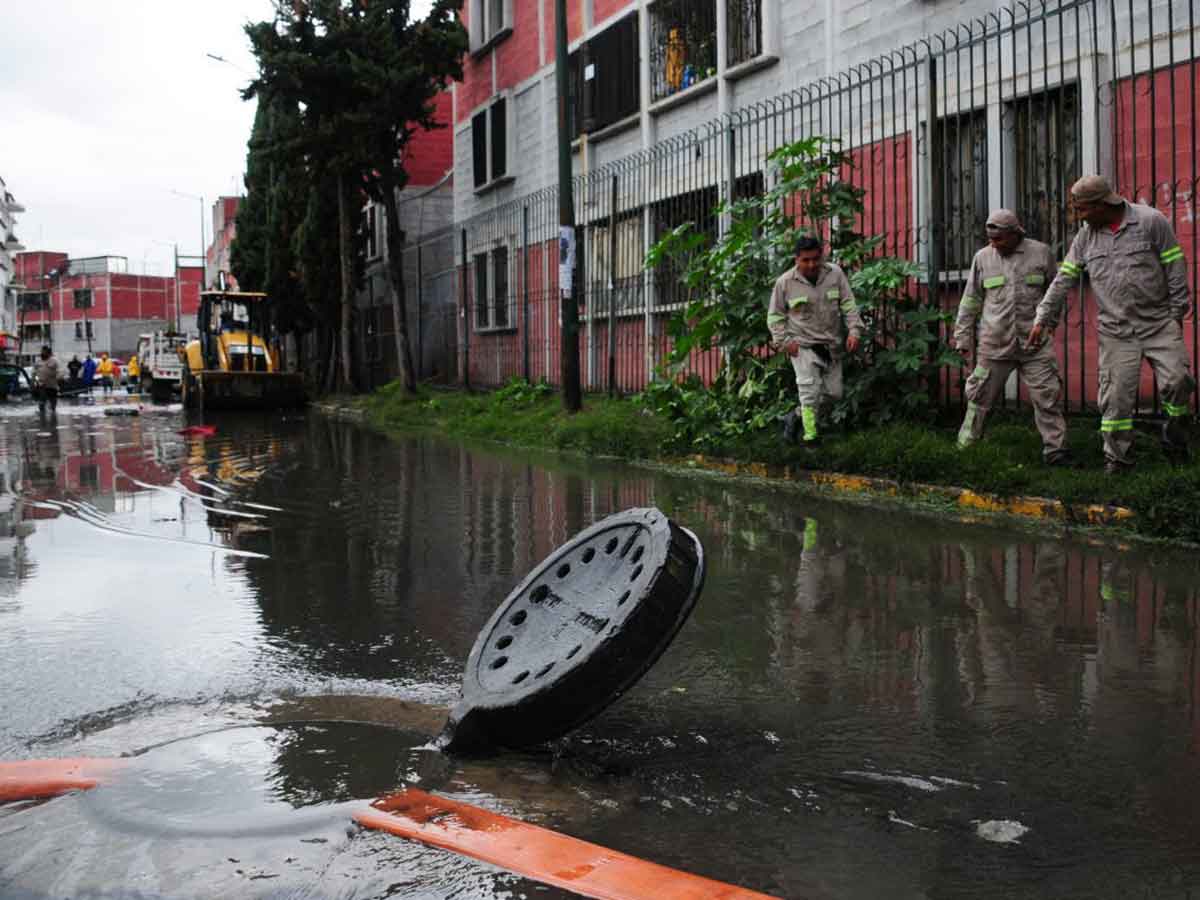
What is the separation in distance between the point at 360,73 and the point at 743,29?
1062 centimetres

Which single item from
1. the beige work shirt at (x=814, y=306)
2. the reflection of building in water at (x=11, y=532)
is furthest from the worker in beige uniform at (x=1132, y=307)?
the reflection of building in water at (x=11, y=532)

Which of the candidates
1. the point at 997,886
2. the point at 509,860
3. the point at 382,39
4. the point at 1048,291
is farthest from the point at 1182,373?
the point at 382,39

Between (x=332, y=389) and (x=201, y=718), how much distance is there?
32.7 meters

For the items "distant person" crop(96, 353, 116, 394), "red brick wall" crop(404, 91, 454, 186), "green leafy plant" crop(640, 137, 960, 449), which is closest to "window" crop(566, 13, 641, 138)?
"green leafy plant" crop(640, 137, 960, 449)

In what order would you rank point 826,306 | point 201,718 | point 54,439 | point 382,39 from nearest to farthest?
1. point 201,718
2. point 826,306
3. point 54,439
4. point 382,39

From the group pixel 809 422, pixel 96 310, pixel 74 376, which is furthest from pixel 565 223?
pixel 96 310

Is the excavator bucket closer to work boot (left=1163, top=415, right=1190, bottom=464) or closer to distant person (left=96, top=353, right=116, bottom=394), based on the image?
work boot (left=1163, top=415, right=1190, bottom=464)

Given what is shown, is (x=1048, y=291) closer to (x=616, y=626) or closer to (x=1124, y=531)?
(x=1124, y=531)

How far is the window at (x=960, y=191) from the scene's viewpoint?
36.2 ft

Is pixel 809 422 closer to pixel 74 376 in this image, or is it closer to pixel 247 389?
pixel 247 389

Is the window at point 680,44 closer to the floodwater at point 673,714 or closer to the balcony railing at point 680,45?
the balcony railing at point 680,45

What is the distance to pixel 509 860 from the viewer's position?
270 centimetres

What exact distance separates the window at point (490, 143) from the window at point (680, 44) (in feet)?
21.1

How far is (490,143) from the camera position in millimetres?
26156
